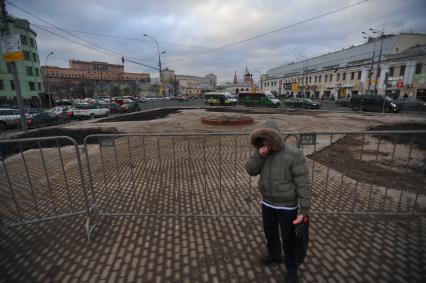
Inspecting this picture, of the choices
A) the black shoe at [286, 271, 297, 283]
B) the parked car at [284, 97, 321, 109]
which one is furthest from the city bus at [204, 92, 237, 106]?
the black shoe at [286, 271, 297, 283]

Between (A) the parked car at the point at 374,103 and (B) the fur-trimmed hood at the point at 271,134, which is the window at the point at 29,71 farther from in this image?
(B) the fur-trimmed hood at the point at 271,134

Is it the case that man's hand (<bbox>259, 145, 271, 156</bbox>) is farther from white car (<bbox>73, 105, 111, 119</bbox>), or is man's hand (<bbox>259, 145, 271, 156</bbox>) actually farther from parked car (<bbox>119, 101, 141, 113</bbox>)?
parked car (<bbox>119, 101, 141, 113</bbox>)

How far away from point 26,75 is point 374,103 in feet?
188

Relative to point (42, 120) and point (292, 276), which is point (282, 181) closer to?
point (292, 276)

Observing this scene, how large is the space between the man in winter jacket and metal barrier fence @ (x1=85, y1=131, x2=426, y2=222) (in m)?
1.15

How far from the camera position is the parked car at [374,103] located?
22547 millimetres

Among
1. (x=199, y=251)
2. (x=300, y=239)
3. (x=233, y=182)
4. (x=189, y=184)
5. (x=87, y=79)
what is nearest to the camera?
(x=300, y=239)

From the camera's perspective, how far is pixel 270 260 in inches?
112

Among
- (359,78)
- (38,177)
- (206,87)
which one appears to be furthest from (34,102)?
(206,87)

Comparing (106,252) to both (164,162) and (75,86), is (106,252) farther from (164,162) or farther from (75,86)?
(75,86)

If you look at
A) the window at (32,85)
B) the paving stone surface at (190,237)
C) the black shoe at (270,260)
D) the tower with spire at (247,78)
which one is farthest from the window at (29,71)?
the tower with spire at (247,78)

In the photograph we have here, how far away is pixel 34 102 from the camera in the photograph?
43594 mm

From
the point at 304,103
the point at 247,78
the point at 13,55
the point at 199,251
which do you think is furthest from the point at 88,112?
the point at 247,78

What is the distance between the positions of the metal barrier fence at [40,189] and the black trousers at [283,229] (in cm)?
264
